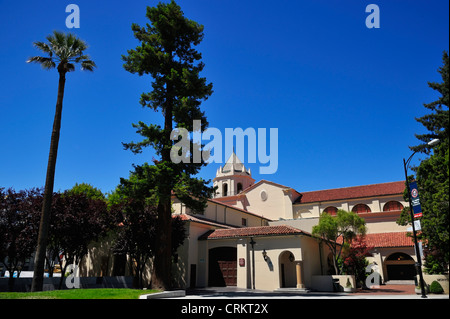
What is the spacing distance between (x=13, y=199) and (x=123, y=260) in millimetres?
11352

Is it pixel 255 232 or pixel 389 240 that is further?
pixel 389 240

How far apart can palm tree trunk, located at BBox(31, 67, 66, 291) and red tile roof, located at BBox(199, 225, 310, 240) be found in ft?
49.7

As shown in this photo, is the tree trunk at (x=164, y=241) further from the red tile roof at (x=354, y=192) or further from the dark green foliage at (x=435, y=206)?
the red tile roof at (x=354, y=192)

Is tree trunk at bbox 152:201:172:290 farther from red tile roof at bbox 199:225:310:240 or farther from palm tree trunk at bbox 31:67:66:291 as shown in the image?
red tile roof at bbox 199:225:310:240

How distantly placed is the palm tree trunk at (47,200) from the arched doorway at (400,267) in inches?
1448

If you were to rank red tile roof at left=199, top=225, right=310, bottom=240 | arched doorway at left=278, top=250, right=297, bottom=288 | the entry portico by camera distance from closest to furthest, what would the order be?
the entry portico → red tile roof at left=199, top=225, right=310, bottom=240 → arched doorway at left=278, top=250, right=297, bottom=288

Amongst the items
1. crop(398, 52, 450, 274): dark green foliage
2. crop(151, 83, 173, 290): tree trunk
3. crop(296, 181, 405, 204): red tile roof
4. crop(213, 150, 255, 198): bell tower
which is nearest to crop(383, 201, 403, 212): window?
crop(296, 181, 405, 204): red tile roof

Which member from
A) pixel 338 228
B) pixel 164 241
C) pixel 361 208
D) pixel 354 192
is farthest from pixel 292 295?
pixel 354 192

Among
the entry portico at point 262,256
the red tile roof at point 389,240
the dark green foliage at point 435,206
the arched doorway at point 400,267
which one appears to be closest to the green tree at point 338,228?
the entry portico at point 262,256

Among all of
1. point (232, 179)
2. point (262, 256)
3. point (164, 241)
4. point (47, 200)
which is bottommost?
point (262, 256)

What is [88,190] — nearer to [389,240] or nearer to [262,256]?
[262,256]

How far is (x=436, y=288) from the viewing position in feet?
72.7

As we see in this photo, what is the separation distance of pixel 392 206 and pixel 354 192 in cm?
556

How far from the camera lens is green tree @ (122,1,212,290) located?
20.3 meters
